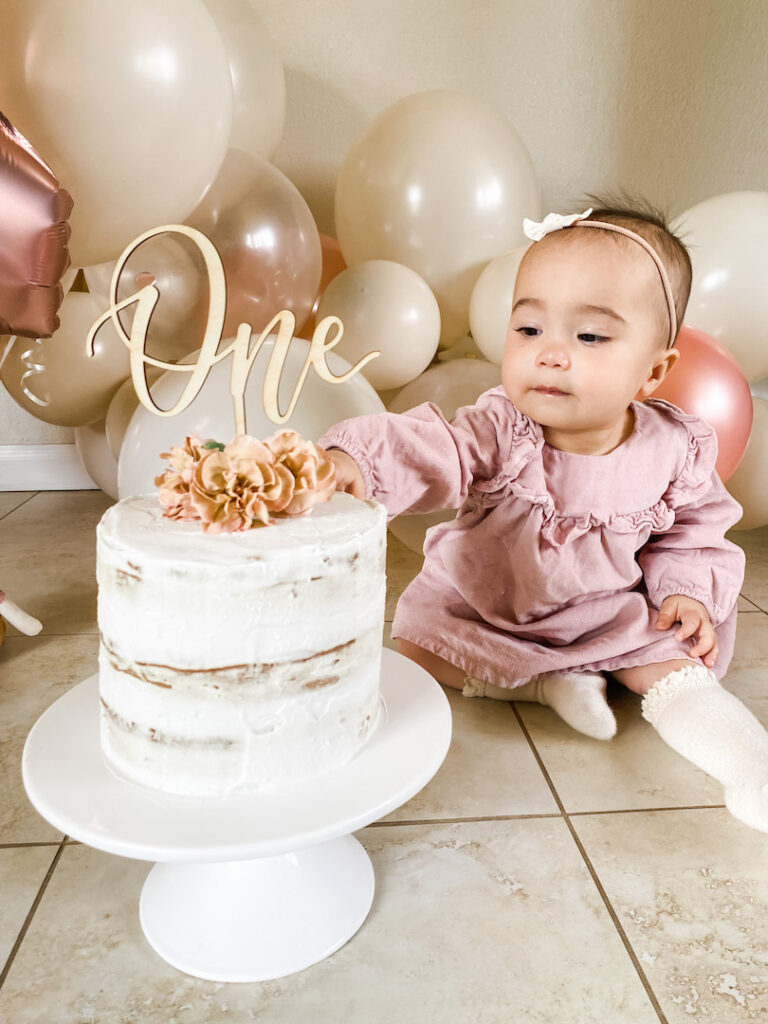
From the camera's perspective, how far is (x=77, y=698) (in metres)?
0.83

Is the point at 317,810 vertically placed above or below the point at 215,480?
below

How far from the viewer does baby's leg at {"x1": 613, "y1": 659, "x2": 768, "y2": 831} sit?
3.03 feet

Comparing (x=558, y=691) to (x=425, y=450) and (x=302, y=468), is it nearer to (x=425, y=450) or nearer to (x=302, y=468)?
(x=425, y=450)

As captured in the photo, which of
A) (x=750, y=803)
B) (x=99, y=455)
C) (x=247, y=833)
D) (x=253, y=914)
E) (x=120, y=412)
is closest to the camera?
(x=247, y=833)

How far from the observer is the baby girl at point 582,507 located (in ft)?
3.39

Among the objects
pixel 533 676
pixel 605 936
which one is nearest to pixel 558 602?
pixel 533 676

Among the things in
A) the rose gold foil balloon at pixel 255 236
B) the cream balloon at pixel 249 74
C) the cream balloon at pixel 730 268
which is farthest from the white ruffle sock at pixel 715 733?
the cream balloon at pixel 249 74

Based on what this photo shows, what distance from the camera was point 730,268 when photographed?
62.9 inches

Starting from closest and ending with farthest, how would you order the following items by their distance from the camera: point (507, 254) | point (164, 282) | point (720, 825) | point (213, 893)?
point (213, 893) → point (720, 825) → point (164, 282) → point (507, 254)

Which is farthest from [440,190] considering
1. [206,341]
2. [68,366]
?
[206,341]

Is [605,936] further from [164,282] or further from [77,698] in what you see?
[164,282]

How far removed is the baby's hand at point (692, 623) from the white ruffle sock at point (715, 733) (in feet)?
0.14

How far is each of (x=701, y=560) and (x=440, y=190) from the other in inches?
35.7

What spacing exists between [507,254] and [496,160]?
0.76ft
